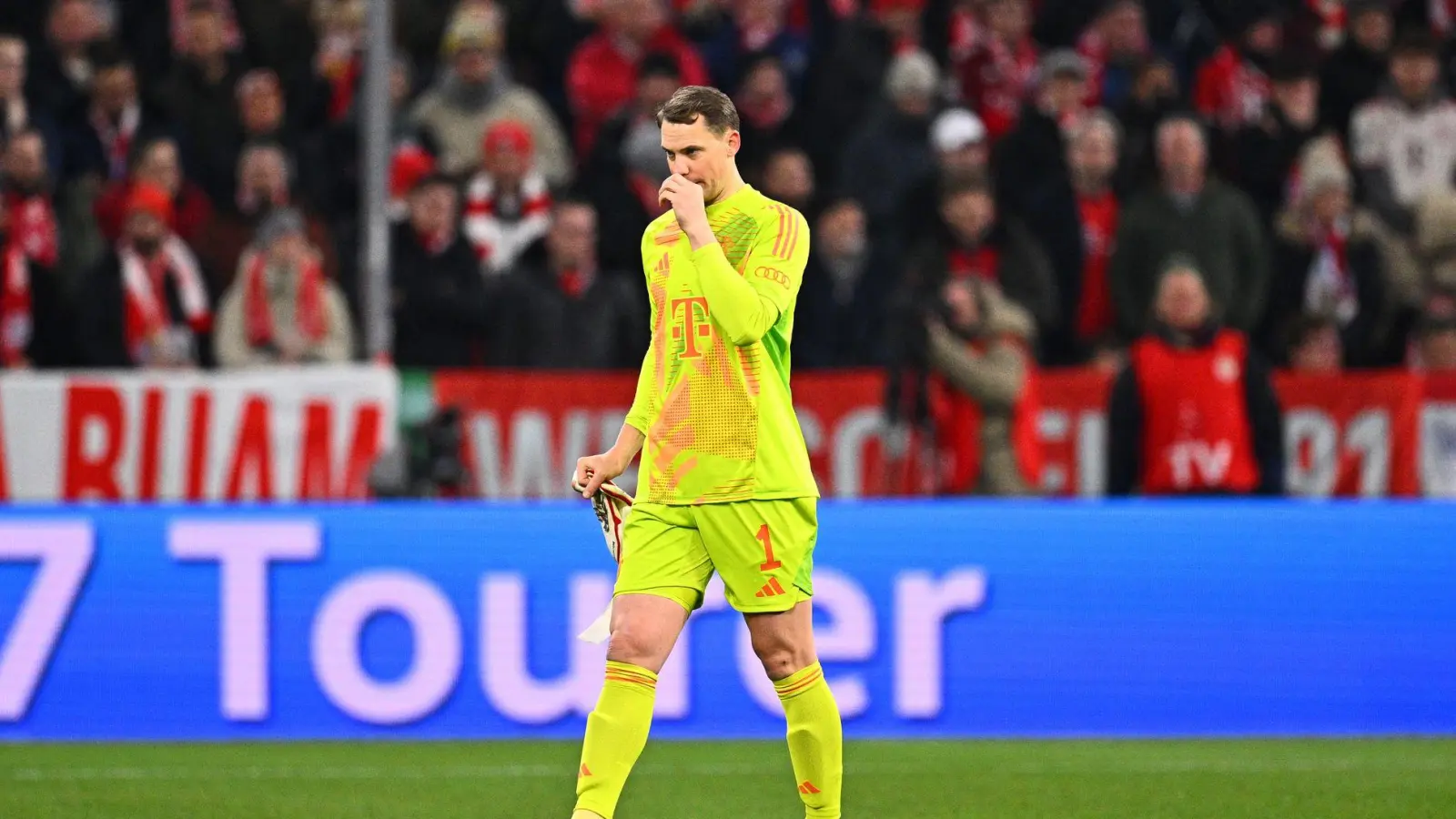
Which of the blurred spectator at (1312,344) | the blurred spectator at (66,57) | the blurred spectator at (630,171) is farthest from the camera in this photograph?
the blurred spectator at (66,57)

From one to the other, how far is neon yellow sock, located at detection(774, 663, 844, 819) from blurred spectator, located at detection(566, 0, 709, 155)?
8765mm

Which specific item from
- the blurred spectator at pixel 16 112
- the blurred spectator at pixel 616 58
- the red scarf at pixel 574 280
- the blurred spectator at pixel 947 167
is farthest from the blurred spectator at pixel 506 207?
the blurred spectator at pixel 16 112

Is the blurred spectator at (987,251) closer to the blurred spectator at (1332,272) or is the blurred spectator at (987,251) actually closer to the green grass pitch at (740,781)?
the blurred spectator at (1332,272)

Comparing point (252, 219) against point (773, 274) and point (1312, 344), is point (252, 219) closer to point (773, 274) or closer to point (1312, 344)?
point (1312, 344)

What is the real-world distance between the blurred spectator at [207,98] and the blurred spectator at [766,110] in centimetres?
286

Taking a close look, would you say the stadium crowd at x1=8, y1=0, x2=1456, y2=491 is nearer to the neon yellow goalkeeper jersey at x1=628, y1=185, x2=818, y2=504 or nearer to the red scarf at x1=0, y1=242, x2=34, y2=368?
the red scarf at x1=0, y1=242, x2=34, y2=368

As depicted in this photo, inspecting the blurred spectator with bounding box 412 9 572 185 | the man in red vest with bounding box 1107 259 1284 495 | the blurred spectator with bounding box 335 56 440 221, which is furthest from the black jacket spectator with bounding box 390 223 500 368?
the man in red vest with bounding box 1107 259 1284 495

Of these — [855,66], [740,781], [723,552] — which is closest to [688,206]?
[723,552]

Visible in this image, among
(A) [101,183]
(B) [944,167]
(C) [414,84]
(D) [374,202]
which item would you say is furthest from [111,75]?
(B) [944,167]

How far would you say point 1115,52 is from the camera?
14.9 meters

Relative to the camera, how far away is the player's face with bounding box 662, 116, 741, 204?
18.4 feet

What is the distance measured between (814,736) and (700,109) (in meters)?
1.49

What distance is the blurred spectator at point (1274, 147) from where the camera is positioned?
1410 centimetres

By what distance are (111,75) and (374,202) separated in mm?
2923
